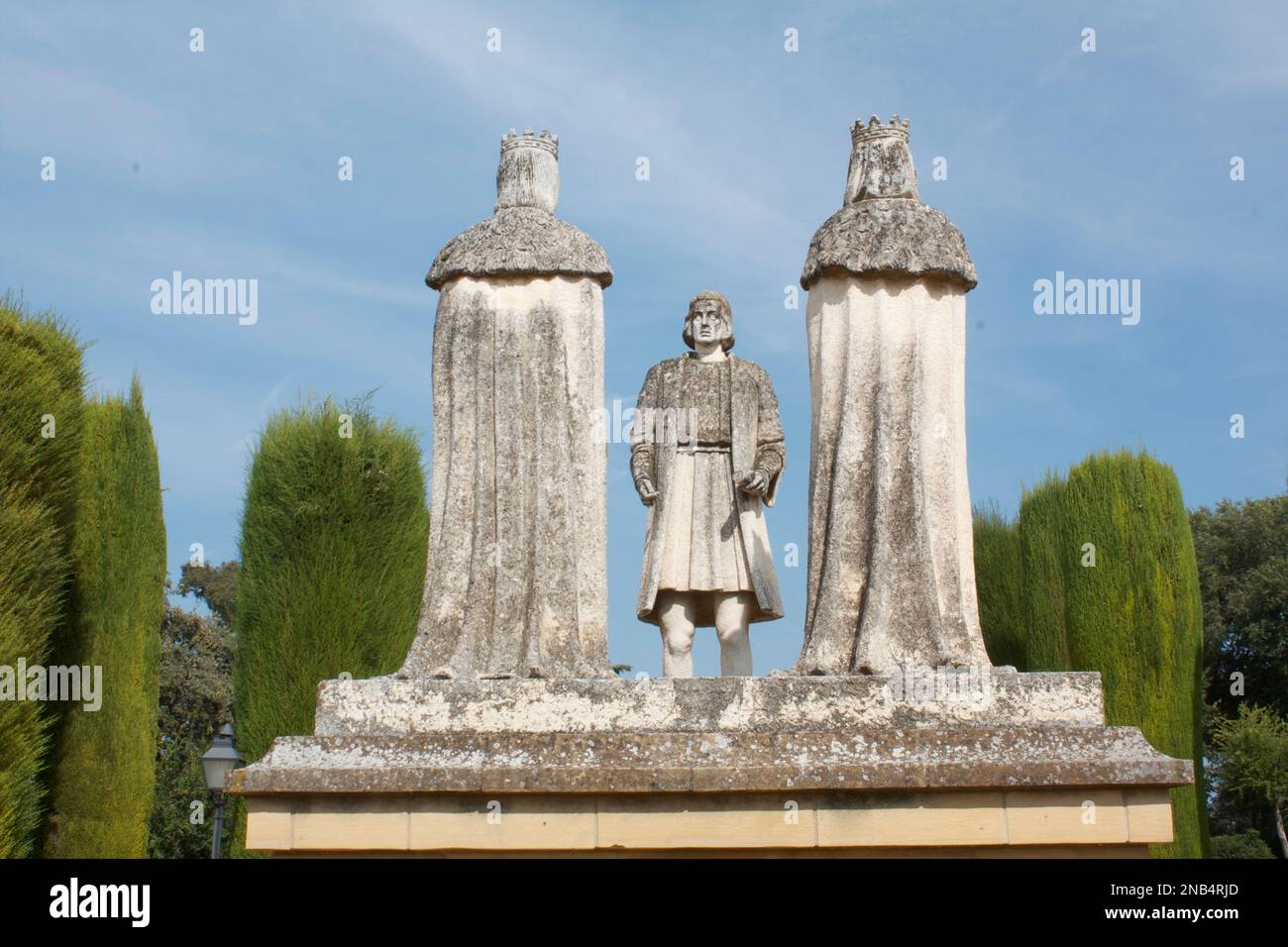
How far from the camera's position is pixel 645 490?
10117 mm

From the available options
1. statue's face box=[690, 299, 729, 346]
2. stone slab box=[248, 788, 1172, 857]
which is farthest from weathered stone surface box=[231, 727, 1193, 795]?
statue's face box=[690, 299, 729, 346]

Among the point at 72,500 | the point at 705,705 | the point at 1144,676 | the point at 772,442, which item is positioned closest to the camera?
the point at 705,705

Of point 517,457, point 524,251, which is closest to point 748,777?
point 517,457

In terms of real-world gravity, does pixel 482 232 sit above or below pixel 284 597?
above

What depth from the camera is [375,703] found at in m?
8.58

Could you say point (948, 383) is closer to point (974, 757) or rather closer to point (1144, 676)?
point (974, 757)

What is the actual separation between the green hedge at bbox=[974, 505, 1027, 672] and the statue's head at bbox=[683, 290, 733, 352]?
8869 mm

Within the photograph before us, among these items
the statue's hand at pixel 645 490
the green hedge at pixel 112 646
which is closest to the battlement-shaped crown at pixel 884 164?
the statue's hand at pixel 645 490

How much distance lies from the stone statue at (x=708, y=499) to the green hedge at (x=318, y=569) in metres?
7.36

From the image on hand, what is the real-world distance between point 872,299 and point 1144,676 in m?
9.19

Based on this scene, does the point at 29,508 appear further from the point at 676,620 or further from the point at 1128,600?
the point at 1128,600

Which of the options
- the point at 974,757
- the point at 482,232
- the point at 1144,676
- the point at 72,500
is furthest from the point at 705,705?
the point at 1144,676

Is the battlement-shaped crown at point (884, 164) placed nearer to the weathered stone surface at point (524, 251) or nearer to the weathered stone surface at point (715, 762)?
the weathered stone surface at point (524, 251)

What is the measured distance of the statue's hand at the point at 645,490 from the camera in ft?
33.2
